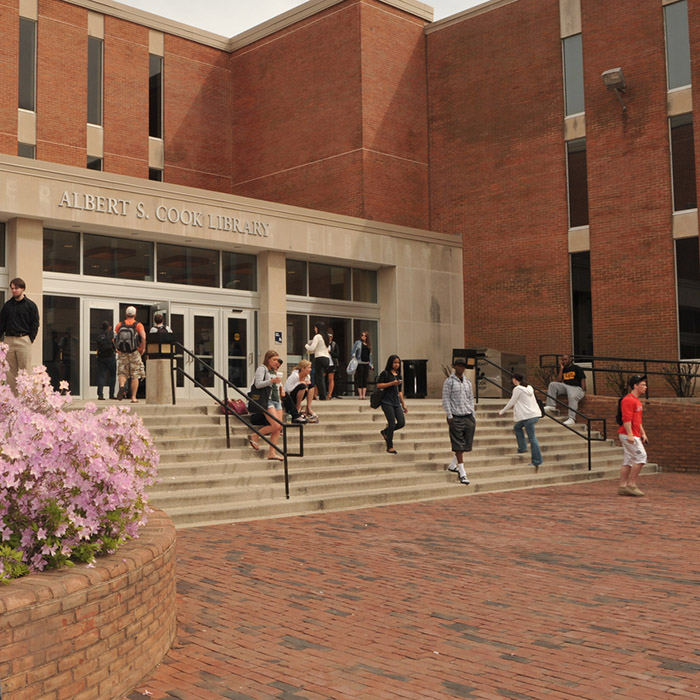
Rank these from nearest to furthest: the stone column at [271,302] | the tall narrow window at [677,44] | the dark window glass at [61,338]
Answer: the dark window glass at [61,338], the stone column at [271,302], the tall narrow window at [677,44]

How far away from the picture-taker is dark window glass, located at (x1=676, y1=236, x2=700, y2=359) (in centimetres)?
2267

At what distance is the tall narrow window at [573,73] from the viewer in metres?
25.1

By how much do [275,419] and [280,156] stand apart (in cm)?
1870

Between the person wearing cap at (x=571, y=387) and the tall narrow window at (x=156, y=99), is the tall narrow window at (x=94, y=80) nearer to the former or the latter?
the tall narrow window at (x=156, y=99)

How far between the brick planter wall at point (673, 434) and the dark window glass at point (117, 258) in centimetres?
1182

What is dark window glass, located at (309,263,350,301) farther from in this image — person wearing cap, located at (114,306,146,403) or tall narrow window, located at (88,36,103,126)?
tall narrow window, located at (88,36,103,126)

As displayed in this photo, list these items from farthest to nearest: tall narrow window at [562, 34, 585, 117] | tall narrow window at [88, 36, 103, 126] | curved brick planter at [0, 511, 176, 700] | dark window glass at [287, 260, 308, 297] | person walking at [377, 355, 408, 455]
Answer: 1. tall narrow window at [88, 36, 103, 126]
2. tall narrow window at [562, 34, 585, 117]
3. dark window glass at [287, 260, 308, 297]
4. person walking at [377, 355, 408, 455]
5. curved brick planter at [0, 511, 176, 700]

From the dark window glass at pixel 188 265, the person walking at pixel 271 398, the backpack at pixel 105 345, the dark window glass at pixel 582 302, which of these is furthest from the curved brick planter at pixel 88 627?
the dark window glass at pixel 582 302

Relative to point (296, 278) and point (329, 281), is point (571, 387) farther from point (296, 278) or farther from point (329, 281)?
point (296, 278)

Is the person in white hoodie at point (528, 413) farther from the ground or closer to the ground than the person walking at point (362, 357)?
closer to the ground

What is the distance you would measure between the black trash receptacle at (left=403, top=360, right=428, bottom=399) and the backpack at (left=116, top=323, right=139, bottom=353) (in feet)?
32.1

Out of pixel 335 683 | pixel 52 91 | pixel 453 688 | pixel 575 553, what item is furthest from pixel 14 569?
pixel 52 91

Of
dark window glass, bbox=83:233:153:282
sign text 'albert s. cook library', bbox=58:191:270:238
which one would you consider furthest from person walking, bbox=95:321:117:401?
sign text 'albert s. cook library', bbox=58:191:270:238

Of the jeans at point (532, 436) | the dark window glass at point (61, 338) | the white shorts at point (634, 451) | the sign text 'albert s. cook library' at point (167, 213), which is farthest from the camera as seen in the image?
the dark window glass at point (61, 338)
